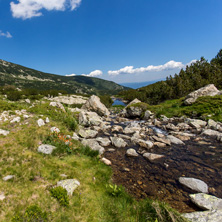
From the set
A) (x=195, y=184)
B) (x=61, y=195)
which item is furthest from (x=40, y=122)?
(x=195, y=184)

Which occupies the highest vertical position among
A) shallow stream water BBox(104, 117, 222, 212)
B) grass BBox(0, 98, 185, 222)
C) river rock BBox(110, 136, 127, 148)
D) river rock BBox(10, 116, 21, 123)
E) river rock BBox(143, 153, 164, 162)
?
river rock BBox(10, 116, 21, 123)

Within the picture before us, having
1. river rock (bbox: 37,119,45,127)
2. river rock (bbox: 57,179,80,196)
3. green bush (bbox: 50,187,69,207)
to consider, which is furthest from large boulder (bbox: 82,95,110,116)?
green bush (bbox: 50,187,69,207)

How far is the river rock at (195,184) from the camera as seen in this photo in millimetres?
5957

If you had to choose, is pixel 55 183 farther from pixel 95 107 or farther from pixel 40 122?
pixel 95 107

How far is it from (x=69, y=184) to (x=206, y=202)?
18.3 ft

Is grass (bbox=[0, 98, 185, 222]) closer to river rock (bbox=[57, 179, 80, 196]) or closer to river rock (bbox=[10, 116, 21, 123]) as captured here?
river rock (bbox=[57, 179, 80, 196])

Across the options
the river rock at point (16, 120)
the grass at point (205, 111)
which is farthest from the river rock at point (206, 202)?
the grass at point (205, 111)

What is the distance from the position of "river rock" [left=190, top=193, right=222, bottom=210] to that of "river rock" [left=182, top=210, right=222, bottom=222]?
39cm

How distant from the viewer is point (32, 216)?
3.41 metres

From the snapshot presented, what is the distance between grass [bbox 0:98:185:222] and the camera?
374 cm

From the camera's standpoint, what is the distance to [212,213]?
14.3 ft

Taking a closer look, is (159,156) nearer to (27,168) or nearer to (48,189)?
(48,189)

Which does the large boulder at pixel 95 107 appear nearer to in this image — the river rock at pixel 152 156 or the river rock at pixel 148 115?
the river rock at pixel 148 115

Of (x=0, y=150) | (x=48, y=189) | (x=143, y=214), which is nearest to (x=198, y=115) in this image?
(x=143, y=214)
